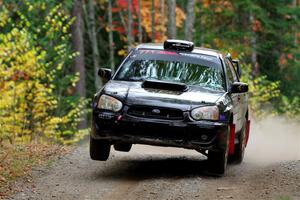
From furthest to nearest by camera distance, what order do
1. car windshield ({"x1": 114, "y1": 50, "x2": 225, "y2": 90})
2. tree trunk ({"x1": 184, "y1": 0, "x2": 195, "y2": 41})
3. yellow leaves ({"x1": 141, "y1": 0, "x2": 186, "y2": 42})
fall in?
yellow leaves ({"x1": 141, "y1": 0, "x2": 186, "y2": 42}), tree trunk ({"x1": 184, "y1": 0, "x2": 195, "y2": 41}), car windshield ({"x1": 114, "y1": 50, "x2": 225, "y2": 90})

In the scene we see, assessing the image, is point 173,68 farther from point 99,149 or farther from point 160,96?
point 99,149

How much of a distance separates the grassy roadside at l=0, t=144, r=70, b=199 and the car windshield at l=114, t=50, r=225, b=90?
1961 millimetres

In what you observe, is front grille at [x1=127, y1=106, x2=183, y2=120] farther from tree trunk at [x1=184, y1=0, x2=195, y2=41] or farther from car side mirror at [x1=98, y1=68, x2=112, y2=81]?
tree trunk at [x1=184, y1=0, x2=195, y2=41]

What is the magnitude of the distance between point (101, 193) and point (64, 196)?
20.1 inches

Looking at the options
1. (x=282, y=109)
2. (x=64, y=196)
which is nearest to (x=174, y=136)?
(x=64, y=196)

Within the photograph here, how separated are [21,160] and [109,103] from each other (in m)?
2.31

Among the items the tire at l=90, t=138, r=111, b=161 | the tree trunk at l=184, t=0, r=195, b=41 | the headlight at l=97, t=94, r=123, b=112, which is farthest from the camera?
the tree trunk at l=184, t=0, r=195, b=41

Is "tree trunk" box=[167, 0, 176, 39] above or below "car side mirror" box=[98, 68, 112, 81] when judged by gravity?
below

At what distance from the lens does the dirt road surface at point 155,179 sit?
10180 mm

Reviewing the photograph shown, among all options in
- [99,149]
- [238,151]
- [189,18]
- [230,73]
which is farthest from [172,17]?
[99,149]

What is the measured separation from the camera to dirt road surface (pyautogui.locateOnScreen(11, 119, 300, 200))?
33.4ft

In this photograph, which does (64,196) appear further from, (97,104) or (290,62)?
(290,62)

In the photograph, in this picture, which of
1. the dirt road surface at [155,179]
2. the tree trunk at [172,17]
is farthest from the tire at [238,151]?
the tree trunk at [172,17]

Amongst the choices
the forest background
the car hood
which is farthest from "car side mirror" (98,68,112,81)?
the forest background
